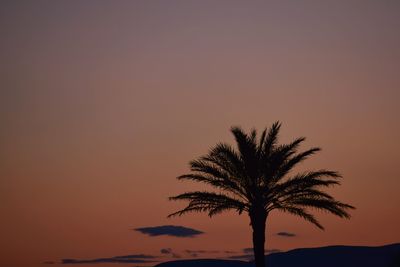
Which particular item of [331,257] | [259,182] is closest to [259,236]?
[259,182]

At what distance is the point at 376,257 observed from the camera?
124 m

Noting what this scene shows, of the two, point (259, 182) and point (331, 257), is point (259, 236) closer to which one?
point (259, 182)

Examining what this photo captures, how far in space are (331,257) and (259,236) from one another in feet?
304

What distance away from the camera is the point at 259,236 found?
38.4 metres

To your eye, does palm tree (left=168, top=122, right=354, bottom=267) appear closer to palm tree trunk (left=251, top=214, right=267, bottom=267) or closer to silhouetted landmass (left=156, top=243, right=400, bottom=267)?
palm tree trunk (left=251, top=214, right=267, bottom=267)

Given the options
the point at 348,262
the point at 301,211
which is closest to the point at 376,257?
the point at 348,262

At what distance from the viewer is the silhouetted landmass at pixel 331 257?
122812 millimetres

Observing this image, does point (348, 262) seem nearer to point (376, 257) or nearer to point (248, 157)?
point (376, 257)

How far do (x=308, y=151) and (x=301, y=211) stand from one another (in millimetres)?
3148

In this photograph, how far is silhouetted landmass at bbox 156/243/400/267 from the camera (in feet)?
403

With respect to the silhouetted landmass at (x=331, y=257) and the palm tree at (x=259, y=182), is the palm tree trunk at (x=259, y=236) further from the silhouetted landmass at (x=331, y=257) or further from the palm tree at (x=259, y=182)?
the silhouetted landmass at (x=331, y=257)

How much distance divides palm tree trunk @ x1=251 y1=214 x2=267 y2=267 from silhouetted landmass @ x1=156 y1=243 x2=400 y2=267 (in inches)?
3156

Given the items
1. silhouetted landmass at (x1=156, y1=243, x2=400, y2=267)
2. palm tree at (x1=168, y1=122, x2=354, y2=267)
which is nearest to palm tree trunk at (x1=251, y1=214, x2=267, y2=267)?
palm tree at (x1=168, y1=122, x2=354, y2=267)

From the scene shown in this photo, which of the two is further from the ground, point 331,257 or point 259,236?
point 331,257
